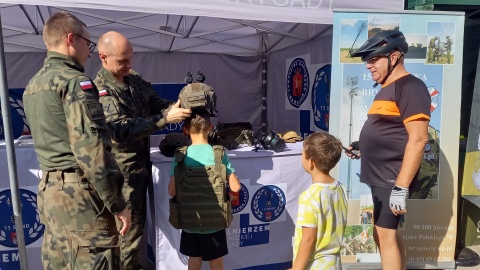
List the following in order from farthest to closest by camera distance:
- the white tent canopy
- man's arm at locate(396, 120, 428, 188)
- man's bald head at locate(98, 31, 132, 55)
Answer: the white tent canopy
man's bald head at locate(98, 31, 132, 55)
man's arm at locate(396, 120, 428, 188)

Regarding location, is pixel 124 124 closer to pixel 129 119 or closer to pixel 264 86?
pixel 129 119

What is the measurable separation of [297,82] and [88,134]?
4.68m

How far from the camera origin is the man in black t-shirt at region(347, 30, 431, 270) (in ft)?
7.60

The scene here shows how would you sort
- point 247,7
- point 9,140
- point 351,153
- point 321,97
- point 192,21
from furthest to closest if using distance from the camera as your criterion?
1. point 192,21
2. point 321,97
3. point 247,7
4. point 351,153
5. point 9,140

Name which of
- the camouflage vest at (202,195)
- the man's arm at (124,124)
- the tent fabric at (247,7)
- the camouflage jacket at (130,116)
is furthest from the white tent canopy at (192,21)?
the camouflage vest at (202,195)

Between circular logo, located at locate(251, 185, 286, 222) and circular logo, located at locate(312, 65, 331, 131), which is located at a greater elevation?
circular logo, located at locate(312, 65, 331, 131)

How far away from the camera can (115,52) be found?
253cm

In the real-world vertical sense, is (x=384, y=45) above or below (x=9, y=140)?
above

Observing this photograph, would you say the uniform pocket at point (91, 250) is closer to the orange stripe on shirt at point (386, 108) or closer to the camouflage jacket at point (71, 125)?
the camouflage jacket at point (71, 125)

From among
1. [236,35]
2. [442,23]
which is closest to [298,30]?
[236,35]

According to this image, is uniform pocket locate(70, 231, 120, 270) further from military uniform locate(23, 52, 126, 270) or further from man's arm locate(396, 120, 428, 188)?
man's arm locate(396, 120, 428, 188)

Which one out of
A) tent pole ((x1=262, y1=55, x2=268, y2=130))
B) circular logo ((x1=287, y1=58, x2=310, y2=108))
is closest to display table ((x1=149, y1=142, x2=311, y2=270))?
circular logo ((x1=287, y1=58, x2=310, y2=108))

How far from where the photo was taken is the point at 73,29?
1.90m

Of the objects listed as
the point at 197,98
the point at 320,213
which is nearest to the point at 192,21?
the point at 197,98
